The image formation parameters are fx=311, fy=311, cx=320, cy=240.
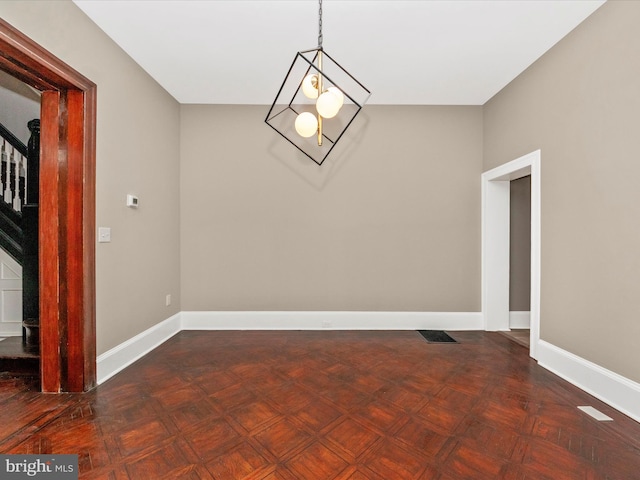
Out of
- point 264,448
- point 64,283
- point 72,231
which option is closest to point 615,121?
point 264,448

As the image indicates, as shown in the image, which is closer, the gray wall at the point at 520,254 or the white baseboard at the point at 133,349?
the white baseboard at the point at 133,349

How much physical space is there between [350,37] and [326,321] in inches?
122

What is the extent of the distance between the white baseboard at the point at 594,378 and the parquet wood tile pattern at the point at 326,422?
0.08 metres

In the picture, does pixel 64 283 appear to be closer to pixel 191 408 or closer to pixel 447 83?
pixel 191 408

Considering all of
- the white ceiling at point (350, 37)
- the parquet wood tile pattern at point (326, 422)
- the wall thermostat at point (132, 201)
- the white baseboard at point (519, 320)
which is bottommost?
the parquet wood tile pattern at point (326, 422)

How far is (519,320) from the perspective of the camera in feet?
13.6

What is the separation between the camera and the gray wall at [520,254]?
416 centimetres

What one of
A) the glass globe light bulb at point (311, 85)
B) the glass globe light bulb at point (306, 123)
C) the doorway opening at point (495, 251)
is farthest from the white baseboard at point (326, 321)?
the glass globe light bulb at point (311, 85)

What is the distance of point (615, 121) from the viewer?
2223 mm

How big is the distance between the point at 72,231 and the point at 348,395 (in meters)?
2.43

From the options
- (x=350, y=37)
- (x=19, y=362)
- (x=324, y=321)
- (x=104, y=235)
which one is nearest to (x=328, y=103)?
(x=350, y=37)

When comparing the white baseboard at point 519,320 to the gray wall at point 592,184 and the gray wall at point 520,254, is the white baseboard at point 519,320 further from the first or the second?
the gray wall at point 592,184

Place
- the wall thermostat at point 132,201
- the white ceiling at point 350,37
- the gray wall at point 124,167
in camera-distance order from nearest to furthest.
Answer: the gray wall at point 124,167 → the white ceiling at point 350,37 → the wall thermostat at point 132,201

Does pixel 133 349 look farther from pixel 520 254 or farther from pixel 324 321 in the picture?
pixel 520 254
